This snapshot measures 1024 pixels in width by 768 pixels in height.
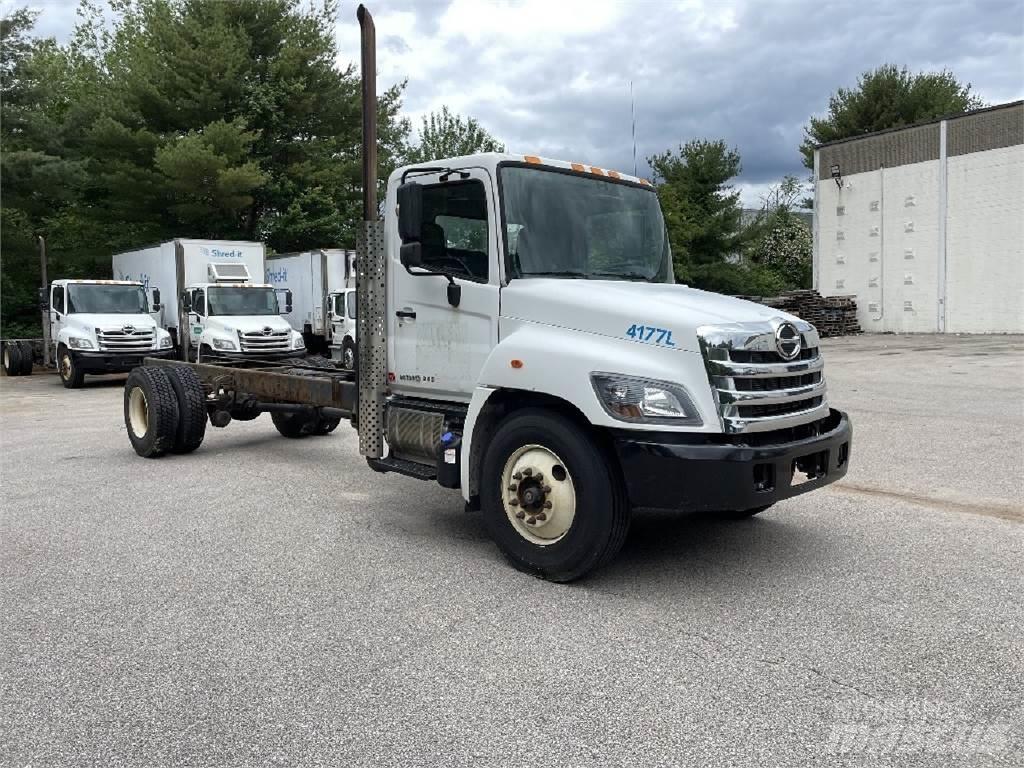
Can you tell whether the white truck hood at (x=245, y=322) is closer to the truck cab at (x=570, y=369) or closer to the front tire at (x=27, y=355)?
the front tire at (x=27, y=355)

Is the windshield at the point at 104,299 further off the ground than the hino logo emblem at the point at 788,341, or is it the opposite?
the windshield at the point at 104,299

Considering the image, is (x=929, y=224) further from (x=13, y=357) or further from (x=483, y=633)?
(x=483, y=633)

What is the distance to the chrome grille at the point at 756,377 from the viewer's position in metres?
4.33

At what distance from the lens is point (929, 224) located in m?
32.0

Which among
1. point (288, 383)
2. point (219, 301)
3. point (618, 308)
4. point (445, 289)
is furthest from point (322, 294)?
point (618, 308)

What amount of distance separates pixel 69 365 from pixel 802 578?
60.8 feet

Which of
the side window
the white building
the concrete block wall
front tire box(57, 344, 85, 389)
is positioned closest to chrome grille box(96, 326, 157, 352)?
front tire box(57, 344, 85, 389)

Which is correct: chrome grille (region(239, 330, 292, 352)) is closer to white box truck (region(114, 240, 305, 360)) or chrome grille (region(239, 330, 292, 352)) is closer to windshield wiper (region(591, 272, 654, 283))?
white box truck (region(114, 240, 305, 360))

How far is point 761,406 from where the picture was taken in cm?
451

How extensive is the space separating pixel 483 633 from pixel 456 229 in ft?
8.40

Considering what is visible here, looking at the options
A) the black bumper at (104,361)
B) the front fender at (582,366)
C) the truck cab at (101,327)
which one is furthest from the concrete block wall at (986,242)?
the front fender at (582,366)

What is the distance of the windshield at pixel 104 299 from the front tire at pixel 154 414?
38.4ft

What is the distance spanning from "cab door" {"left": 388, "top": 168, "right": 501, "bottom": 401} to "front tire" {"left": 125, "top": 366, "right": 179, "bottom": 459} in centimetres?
408

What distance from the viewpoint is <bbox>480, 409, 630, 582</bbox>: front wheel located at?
178 inches
